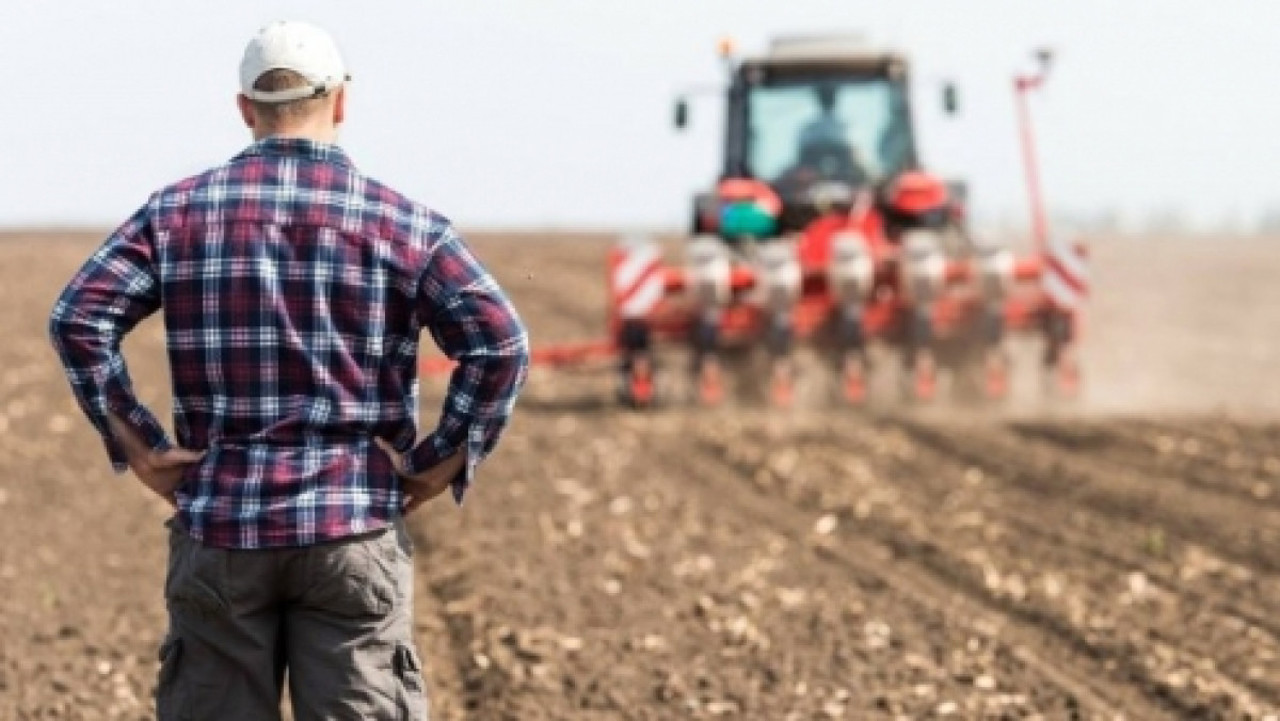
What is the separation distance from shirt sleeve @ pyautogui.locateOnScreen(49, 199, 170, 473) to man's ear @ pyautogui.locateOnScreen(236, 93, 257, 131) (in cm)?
21

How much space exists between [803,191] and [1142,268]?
2385 cm

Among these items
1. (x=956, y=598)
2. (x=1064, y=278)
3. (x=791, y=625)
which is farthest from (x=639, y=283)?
(x=791, y=625)

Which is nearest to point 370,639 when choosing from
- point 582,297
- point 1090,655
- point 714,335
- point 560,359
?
point 1090,655

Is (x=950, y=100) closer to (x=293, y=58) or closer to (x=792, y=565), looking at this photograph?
(x=792, y=565)

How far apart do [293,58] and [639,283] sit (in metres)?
10.9

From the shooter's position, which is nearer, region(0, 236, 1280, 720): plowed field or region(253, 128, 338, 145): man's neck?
region(253, 128, 338, 145): man's neck

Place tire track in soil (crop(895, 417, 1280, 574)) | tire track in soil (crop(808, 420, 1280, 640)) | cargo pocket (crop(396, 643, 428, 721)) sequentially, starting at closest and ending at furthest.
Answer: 1. cargo pocket (crop(396, 643, 428, 721))
2. tire track in soil (crop(808, 420, 1280, 640))
3. tire track in soil (crop(895, 417, 1280, 574))

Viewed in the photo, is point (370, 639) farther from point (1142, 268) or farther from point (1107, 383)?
point (1142, 268)

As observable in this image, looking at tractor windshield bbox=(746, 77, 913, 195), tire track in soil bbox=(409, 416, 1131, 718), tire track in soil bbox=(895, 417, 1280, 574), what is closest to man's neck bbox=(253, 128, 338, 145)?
tire track in soil bbox=(409, 416, 1131, 718)

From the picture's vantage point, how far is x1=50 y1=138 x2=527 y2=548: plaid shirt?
342cm

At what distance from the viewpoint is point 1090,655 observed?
280 inches

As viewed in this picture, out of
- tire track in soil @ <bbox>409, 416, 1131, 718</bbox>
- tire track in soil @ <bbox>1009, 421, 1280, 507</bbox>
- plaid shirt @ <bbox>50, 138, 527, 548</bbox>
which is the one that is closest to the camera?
plaid shirt @ <bbox>50, 138, 527, 548</bbox>

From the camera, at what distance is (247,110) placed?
11.5 ft

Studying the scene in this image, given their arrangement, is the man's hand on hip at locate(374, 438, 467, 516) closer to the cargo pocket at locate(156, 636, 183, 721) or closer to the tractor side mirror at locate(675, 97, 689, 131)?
the cargo pocket at locate(156, 636, 183, 721)
